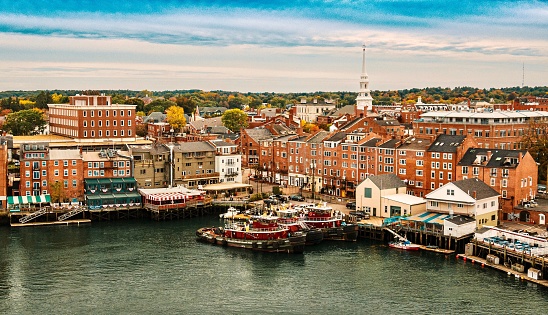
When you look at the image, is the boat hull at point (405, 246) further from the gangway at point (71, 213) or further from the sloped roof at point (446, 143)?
the gangway at point (71, 213)

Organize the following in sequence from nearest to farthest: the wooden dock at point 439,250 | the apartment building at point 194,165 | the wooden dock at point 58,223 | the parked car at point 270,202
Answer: the wooden dock at point 439,250 → the wooden dock at point 58,223 → the parked car at point 270,202 → the apartment building at point 194,165

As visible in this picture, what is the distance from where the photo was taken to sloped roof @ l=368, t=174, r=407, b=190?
224 feet

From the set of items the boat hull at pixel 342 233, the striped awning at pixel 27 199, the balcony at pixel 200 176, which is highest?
the balcony at pixel 200 176

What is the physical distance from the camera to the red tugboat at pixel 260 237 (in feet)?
192

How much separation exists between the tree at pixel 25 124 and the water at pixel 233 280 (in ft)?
184

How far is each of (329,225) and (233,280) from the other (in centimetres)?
1494

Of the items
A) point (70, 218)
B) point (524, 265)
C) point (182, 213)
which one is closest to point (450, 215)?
point (524, 265)

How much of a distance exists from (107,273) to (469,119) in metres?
50.5

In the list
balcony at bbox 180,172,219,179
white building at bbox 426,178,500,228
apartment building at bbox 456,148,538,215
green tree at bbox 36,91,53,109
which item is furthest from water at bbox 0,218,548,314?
green tree at bbox 36,91,53,109

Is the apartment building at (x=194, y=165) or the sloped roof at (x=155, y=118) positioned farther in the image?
the sloped roof at (x=155, y=118)

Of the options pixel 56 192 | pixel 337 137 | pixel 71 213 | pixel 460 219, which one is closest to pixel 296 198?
pixel 337 137

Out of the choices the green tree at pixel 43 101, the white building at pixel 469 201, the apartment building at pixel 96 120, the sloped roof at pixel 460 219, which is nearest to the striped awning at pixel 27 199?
the apartment building at pixel 96 120

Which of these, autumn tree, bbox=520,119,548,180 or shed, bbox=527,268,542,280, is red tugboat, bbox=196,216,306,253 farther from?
autumn tree, bbox=520,119,548,180

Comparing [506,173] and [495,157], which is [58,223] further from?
[506,173]
